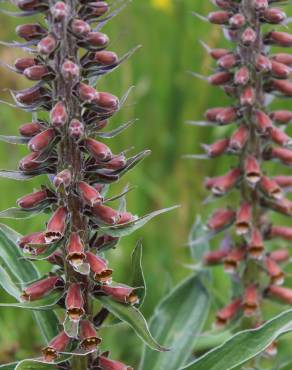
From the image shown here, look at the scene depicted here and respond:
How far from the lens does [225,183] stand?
3.48 m

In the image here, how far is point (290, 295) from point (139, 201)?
7.11 ft

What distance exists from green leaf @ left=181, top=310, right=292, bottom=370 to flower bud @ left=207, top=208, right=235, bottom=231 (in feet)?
2.46

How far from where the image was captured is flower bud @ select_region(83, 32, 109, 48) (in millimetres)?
2416

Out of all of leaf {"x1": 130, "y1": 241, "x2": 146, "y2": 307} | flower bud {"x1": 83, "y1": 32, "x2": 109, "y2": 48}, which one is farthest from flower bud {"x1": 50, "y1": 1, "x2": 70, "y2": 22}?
leaf {"x1": 130, "y1": 241, "x2": 146, "y2": 307}

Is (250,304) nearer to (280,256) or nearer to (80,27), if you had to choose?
(280,256)

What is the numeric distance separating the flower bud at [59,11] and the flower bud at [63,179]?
508 mm

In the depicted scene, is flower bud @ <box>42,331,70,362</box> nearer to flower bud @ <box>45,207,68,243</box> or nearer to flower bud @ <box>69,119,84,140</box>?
flower bud @ <box>45,207,68,243</box>

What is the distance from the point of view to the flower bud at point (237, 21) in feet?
10.3

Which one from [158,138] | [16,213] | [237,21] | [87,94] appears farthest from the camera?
[158,138]

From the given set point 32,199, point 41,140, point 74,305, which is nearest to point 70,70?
point 41,140

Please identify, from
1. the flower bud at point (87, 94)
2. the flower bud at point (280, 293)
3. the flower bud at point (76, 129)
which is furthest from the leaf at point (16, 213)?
the flower bud at point (280, 293)

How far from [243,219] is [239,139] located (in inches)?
15.4

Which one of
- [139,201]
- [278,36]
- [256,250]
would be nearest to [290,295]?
[256,250]

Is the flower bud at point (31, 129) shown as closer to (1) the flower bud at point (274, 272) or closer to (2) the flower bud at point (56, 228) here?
(2) the flower bud at point (56, 228)
